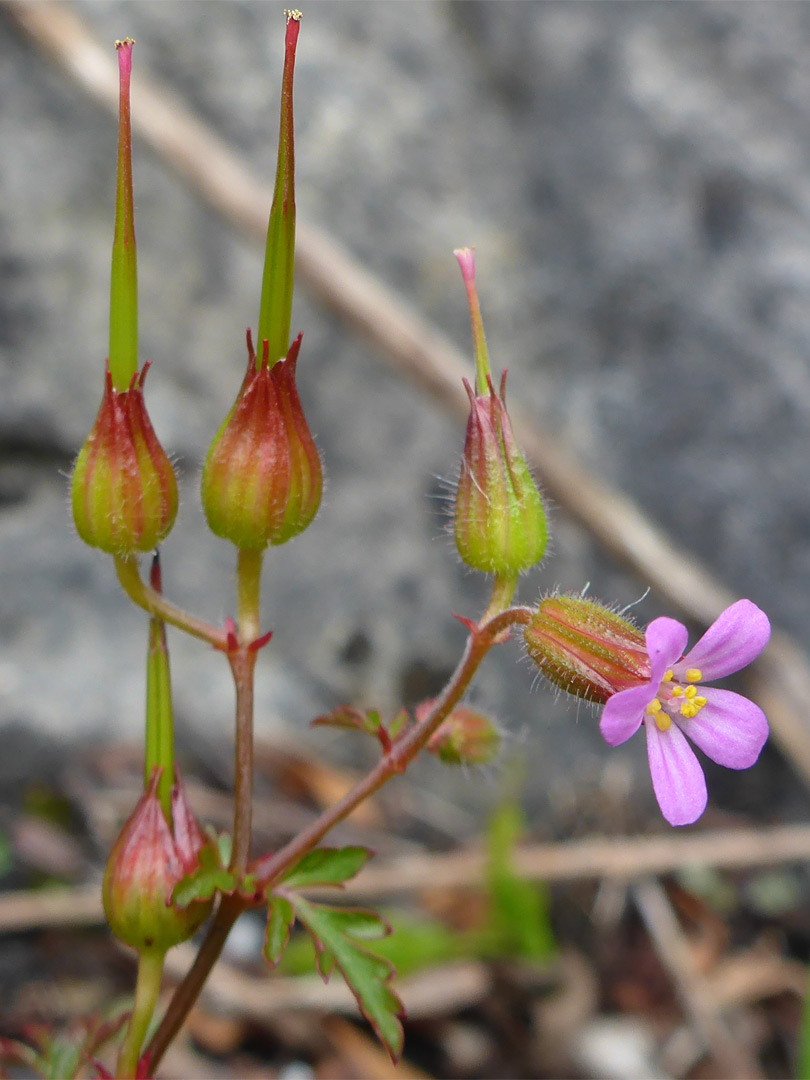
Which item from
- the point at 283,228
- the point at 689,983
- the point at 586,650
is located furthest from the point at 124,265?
the point at 689,983

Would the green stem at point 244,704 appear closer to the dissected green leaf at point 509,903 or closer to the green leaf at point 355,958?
the green leaf at point 355,958

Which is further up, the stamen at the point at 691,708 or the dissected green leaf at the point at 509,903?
A: the stamen at the point at 691,708

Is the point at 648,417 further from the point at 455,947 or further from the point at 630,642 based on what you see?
the point at 630,642

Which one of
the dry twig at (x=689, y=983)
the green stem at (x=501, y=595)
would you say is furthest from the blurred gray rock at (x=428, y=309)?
the green stem at (x=501, y=595)

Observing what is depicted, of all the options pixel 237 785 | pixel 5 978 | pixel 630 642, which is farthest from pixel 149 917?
pixel 5 978

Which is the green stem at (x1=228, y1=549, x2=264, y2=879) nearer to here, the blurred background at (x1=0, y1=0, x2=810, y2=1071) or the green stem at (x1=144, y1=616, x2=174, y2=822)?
the green stem at (x1=144, y1=616, x2=174, y2=822)

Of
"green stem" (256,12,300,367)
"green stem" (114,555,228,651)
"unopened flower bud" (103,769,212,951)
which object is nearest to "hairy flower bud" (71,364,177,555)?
"green stem" (114,555,228,651)
